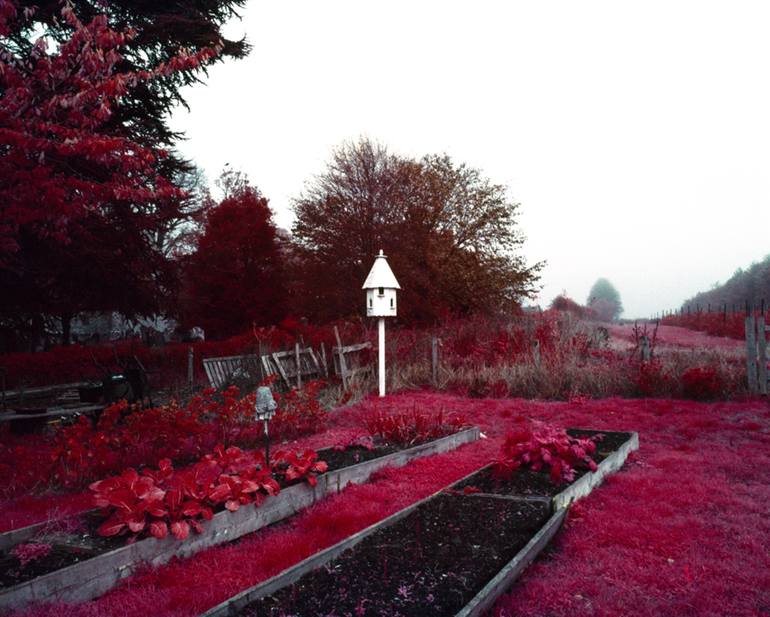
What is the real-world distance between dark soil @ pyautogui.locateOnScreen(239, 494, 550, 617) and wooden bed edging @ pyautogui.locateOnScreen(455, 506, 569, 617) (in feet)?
0.37

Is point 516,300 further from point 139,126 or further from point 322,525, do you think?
point 322,525

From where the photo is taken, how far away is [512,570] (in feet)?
11.7

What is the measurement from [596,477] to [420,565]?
280cm

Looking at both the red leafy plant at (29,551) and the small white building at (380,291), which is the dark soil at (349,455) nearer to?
the red leafy plant at (29,551)

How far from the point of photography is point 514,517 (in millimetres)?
4637

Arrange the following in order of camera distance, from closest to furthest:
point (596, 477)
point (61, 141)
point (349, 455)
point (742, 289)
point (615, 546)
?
1. point (615, 546)
2. point (596, 477)
3. point (349, 455)
4. point (61, 141)
5. point (742, 289)

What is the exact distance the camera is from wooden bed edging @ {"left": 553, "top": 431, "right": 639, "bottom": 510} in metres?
4.98

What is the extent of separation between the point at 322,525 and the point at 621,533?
2268 millimetres

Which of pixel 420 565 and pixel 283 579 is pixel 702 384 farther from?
pixel 283 579

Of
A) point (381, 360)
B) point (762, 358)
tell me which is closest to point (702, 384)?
point (762, 358)

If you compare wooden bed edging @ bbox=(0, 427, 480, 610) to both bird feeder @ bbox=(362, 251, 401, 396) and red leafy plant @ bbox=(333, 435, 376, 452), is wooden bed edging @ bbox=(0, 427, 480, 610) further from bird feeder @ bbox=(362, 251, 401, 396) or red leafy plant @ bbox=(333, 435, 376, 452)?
bird feeder @ bbox=(362, 251, 401, 396)

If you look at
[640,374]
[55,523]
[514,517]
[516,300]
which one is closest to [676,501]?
[514,517]

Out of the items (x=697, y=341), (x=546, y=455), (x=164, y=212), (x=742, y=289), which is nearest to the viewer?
(x=546, y=455)

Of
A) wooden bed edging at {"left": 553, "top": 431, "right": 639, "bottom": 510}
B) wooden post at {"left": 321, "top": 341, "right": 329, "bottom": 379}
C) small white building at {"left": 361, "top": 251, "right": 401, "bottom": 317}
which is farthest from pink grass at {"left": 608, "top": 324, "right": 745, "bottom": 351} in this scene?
wooden bed edging at {"left": 553, "top": 431, "right": 639, "bottom": 510}
